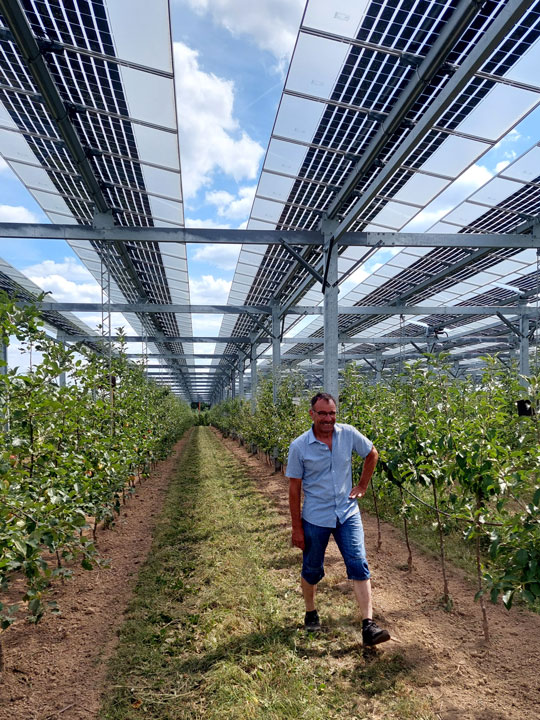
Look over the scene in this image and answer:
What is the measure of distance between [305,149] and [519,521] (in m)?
5.34

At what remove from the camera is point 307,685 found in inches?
121

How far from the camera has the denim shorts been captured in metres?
3.42

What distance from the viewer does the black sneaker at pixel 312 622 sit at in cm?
371

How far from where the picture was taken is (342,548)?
353 centimetres

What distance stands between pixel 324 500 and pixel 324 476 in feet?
0.58

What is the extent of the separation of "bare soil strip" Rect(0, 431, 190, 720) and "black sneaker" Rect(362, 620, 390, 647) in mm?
1838

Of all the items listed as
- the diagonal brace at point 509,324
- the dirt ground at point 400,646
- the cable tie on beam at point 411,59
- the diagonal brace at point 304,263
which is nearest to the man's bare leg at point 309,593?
the dirt ground at point 400,646

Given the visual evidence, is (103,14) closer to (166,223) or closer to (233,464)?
(166,223)

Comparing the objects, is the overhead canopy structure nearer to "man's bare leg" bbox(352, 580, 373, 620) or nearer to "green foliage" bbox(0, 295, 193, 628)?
"green foliage" bbox(0, 295, 193, 628)

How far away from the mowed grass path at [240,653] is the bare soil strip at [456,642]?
203 mm

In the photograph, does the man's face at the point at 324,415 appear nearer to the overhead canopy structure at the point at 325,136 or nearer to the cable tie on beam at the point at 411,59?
the overhead canopy structure at the point at 325,136

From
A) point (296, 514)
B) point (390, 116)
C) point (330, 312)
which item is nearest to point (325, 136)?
point (390, 116)

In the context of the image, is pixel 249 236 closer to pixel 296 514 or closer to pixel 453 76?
pixel 453 76

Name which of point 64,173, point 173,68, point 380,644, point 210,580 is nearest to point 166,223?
point 64,173
